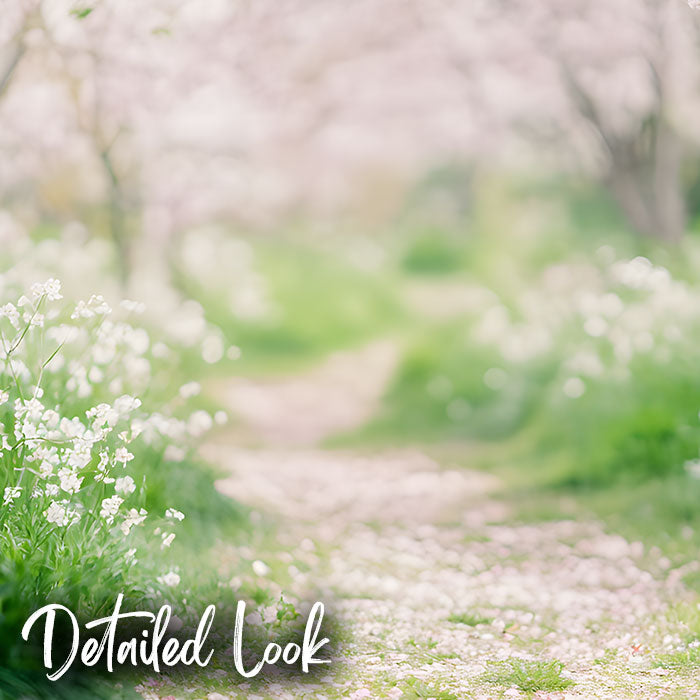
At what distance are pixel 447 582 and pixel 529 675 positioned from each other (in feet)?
6.28

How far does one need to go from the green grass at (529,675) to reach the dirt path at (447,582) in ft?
0.05

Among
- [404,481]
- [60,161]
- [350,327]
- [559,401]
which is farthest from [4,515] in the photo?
[350,327]

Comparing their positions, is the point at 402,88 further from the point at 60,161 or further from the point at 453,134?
the point at 60,161

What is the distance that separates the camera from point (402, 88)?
600 inches

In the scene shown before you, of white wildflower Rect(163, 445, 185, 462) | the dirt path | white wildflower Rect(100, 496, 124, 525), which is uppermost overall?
white wildflower Rect(100, 496, 124, 525)

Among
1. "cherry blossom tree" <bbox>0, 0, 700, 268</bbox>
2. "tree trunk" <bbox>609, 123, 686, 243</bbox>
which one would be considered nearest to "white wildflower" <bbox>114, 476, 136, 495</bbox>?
"cherry blossom tree" <bbox>0, 0, 700, 268</bbox>

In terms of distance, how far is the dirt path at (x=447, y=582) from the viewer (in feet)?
15.2

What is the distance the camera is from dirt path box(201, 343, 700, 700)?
463 cm

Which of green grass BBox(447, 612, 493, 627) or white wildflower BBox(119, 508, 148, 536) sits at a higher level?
white wildflower BBox(119, 508, 148, 536)

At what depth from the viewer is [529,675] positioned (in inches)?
181

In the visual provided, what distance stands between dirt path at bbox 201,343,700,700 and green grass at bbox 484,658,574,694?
0.6 inches

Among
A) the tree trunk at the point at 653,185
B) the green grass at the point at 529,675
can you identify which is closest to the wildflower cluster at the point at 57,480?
the green grass at the point at 529,675

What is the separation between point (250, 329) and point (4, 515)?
46.4ft

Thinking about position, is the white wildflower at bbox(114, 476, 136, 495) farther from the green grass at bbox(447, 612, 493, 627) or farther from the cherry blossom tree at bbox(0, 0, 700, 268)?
the cherry blossom tree at bbox(0, 0, 700, 268)
